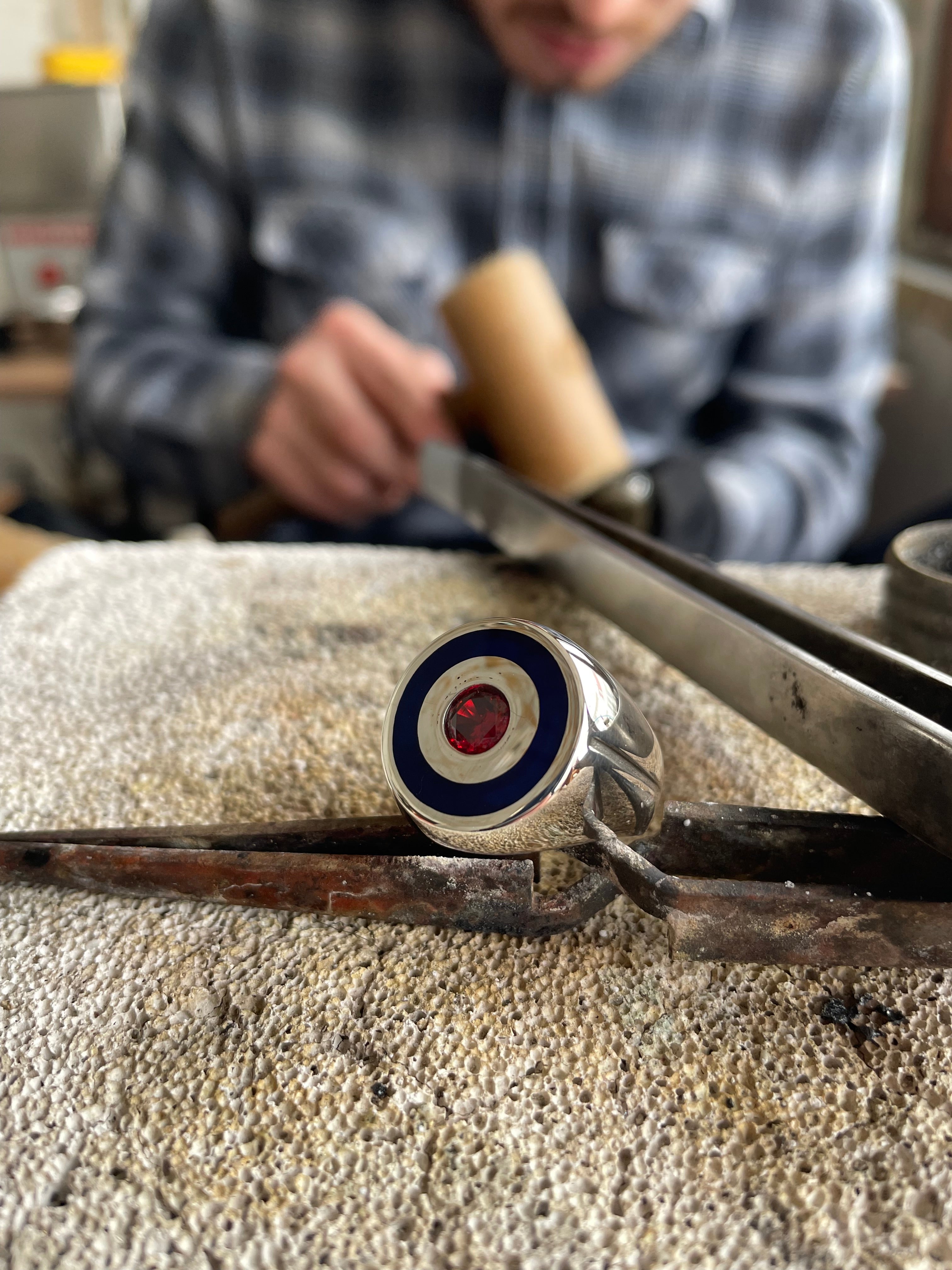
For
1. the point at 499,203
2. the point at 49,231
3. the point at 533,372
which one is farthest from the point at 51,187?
the point at 533,372

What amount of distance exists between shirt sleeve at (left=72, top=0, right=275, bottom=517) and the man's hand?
0.53 feet

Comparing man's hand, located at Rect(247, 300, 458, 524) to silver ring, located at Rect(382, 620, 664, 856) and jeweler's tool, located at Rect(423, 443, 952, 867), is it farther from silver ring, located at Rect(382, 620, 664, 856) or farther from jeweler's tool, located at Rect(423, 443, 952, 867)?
silver ring, located at Rect(382, 620, 664, 856)

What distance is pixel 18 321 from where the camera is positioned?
214 cm

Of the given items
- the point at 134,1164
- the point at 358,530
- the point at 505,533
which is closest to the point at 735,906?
the point at 134,1164

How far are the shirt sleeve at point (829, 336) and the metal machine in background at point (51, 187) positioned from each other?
145 cm

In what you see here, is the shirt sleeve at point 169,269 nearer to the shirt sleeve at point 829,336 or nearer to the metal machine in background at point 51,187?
the metal machine in background at point 51,187

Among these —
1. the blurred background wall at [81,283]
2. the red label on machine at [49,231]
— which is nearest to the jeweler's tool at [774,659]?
the blurred background wall at [81,283]

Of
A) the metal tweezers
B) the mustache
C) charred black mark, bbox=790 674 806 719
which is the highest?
the mustache

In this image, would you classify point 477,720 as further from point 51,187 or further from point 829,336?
point 51,187

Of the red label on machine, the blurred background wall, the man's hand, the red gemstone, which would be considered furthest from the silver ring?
the red label on machine

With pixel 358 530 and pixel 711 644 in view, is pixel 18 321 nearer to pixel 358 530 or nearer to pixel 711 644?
pixel 358 530

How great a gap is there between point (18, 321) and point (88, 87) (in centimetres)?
54

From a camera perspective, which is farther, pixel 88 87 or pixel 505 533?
pixel 88 87

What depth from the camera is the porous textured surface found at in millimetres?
343
